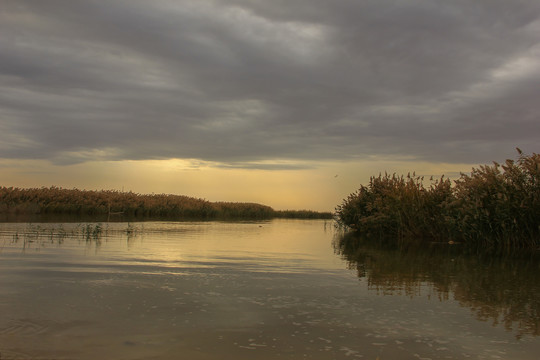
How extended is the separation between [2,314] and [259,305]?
9.69ft

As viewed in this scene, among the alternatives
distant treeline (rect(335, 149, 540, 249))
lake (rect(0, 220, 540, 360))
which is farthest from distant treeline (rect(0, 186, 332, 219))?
lake (rect(0, 220, 540, 360))

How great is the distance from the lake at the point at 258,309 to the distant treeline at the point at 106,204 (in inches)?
992

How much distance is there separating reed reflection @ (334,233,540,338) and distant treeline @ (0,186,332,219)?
82.8 feet

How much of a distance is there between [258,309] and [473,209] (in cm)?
1274

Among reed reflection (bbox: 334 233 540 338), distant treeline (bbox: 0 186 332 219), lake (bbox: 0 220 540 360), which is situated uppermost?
distant treeline (bbox: 0 186 332 219)

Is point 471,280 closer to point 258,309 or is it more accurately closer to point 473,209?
point 258,309

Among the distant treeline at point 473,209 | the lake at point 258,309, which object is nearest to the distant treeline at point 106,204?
the distant treeline at point 473,209

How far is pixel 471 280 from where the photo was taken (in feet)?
27.3

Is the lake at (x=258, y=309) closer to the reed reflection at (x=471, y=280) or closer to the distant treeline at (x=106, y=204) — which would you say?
the reed reflection at (x=471, y=280)

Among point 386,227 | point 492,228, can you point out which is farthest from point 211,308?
point 386,227

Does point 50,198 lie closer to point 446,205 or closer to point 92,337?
point 446,205

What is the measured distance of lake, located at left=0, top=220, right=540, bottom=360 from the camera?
13.5 feet

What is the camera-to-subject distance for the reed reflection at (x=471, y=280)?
18.8 ft

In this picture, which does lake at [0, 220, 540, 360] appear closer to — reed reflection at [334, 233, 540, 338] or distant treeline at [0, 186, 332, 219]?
reed reflection at [334, 233, 540, 338]
